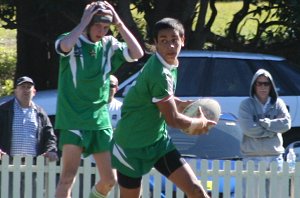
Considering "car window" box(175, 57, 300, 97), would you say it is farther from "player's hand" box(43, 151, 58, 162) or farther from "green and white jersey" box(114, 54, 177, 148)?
"green and white jersey" box(114, 54, 177, 148)

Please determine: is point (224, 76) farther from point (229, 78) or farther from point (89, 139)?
point (89, 139)

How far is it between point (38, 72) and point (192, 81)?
15.8 feet

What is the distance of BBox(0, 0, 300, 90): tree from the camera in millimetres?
14008

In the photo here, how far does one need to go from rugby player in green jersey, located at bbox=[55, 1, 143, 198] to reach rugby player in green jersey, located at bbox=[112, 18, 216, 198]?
304mm

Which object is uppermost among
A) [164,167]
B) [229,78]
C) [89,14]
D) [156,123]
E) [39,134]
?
[89,14]

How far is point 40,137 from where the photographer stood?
9391 millimetres

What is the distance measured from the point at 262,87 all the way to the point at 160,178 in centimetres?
163

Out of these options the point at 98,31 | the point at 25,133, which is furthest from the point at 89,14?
the point at 25,133

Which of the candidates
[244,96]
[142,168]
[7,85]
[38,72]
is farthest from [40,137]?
[7,85]

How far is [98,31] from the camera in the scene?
24.5ft

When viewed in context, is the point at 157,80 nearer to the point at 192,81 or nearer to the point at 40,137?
the point at 40,137

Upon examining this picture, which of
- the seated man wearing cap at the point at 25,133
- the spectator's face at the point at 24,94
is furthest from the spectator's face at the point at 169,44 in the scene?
the spectator's face at the point at 24,94

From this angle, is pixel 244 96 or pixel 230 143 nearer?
pixel 230 143

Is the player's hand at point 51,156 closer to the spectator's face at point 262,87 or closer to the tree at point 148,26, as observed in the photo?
the spectator's face at point 262,87
